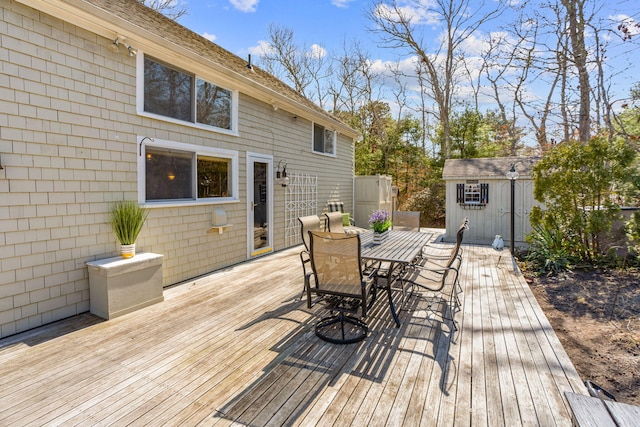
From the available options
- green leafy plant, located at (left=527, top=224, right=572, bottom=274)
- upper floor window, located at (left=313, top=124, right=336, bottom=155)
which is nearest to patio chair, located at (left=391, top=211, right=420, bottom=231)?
green leafy plant, located at (left=527, top=224, right=572, bottom=274)

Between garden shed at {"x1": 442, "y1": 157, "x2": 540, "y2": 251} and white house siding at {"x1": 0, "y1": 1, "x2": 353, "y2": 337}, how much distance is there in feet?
24.8

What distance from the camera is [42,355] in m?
2.96

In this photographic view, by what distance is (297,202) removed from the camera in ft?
27.6

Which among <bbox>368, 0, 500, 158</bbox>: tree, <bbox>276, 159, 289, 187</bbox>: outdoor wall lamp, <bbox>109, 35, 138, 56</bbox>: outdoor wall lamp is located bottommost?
<bbox>276, 159, 289, 187</bbox>: outdoor wall lamp

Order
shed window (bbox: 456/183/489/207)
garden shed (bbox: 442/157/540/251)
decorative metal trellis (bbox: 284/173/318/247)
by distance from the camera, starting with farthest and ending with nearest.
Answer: shed window (bbox: 456/183/489/207), garden shed (bbox: 442/157/540/251), decorative metal trellis (bbox: 284/173/318/247)

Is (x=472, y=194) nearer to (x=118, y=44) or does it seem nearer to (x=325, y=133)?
(x=325, y=133)

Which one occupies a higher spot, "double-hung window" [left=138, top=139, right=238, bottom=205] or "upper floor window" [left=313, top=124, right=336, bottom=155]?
"upper floor window" [left=313, top=124, right=336, bottom=155]

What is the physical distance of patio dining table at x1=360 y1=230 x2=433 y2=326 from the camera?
3.56 m

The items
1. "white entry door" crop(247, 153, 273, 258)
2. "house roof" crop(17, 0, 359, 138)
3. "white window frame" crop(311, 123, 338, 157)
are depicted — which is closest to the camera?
"house roof" crop(17, 0, 359, 138)

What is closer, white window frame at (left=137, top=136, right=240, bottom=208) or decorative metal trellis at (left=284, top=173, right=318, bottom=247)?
white window frame at (left=137, top=136, right=240, bottom=208)

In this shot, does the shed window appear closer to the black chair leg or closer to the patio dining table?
the patio dining table

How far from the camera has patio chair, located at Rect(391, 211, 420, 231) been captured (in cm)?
676

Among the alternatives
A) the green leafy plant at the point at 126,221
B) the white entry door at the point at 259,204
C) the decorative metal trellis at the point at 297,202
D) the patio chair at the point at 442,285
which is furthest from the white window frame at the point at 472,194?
the green leafy plant at the point at 126,221

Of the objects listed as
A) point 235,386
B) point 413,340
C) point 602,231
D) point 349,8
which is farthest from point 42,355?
point 349,8
